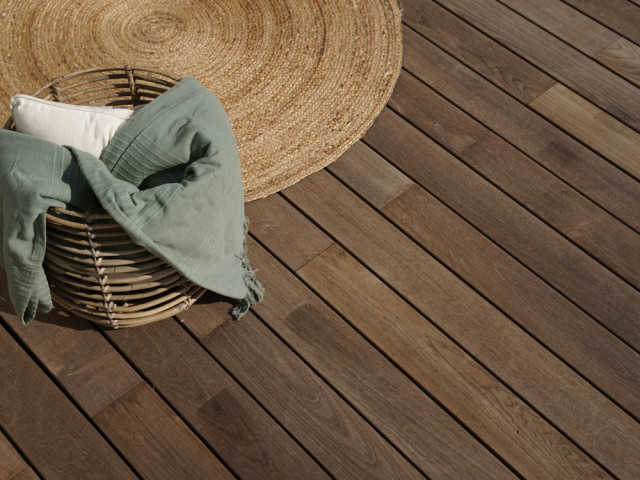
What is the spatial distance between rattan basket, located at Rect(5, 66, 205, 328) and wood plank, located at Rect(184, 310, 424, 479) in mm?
116

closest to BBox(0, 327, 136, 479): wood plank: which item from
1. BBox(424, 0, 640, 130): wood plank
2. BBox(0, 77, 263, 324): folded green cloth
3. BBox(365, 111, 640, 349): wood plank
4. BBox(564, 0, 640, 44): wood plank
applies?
BBox(0, 77, 263, 324): folded green cloth

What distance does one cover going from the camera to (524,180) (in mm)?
2121

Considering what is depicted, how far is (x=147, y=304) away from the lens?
1740 mm

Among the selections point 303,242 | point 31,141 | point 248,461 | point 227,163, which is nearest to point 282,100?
point 303,242

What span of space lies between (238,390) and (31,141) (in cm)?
69

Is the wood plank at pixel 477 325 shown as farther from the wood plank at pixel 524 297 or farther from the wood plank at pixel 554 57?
the wood plank at pixel 554 57

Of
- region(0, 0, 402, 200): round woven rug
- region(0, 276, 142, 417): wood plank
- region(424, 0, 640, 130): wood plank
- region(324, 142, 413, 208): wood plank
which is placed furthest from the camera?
region(424, 0, 640, 130): wood plank

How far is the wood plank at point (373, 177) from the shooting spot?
6.82 feet

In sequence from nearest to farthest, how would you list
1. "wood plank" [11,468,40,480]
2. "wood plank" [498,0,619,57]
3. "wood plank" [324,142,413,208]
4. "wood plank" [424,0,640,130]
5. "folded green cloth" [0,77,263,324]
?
"folded green cloth" [0,77,263,324] → "wood plank" [11,468,40,480] → "wood plank" [324,142,413,208] → "wood plank" [424,0,640,130] → "wood plank" [498,0,619,57]

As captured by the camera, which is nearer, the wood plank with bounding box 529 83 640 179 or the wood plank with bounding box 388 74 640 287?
the wood plank with bounding box 388 74 640 287

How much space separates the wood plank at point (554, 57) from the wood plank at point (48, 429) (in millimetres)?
1658

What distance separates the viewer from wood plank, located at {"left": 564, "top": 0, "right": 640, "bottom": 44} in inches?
97.9

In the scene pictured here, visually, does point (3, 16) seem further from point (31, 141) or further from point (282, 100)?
point (31, 141)

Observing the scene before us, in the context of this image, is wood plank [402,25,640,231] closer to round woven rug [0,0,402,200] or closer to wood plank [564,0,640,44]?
round woven rug [0,0,402,200]
